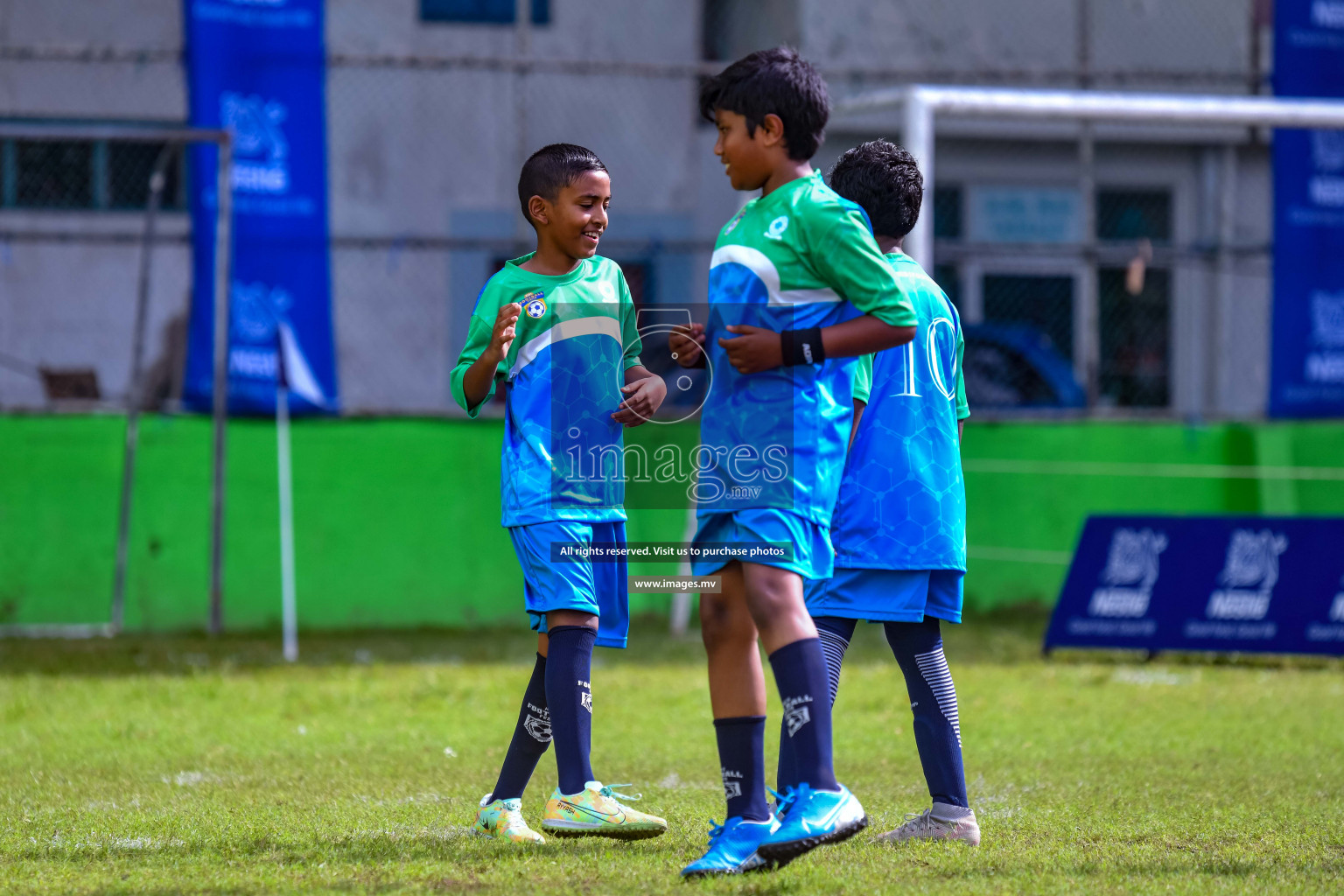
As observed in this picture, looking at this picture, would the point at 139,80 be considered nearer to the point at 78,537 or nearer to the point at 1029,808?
the point at 78,537

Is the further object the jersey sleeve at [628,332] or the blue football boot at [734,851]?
the jersey sleeve at [628,332]

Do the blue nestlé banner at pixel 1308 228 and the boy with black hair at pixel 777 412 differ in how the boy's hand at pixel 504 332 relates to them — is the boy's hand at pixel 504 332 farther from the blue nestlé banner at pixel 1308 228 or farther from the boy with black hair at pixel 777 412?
the blue nestlé banner at pixel 1308 228

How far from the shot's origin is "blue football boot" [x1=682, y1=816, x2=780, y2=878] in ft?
10.6

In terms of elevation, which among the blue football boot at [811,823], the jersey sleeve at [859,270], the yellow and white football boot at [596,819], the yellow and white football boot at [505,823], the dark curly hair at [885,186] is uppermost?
the dark curly hair at [885,186]

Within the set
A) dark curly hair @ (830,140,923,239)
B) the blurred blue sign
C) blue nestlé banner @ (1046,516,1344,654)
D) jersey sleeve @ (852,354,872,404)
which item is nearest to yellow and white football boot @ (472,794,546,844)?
jersey sleeve @ (852,354,872,404)

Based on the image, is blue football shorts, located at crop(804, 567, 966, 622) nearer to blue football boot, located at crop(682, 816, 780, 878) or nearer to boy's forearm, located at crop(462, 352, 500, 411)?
blue football boot, located at crop(682, 816, 780, 878)

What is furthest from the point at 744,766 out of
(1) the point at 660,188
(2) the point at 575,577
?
(1) the point at 660,188

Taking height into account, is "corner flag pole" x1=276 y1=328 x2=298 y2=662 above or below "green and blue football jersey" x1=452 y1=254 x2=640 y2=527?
below

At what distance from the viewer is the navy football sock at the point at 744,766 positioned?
3285 millimetres

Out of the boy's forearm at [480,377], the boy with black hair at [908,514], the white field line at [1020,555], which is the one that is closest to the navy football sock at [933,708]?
the boy with black hair at [908,514]

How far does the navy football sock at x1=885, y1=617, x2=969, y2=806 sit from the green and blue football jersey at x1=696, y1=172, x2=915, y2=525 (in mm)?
701

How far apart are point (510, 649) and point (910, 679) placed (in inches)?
201

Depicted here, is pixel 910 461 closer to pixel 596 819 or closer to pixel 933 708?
pixel 933 708

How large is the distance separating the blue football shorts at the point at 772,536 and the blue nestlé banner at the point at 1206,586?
4994 millimetres
